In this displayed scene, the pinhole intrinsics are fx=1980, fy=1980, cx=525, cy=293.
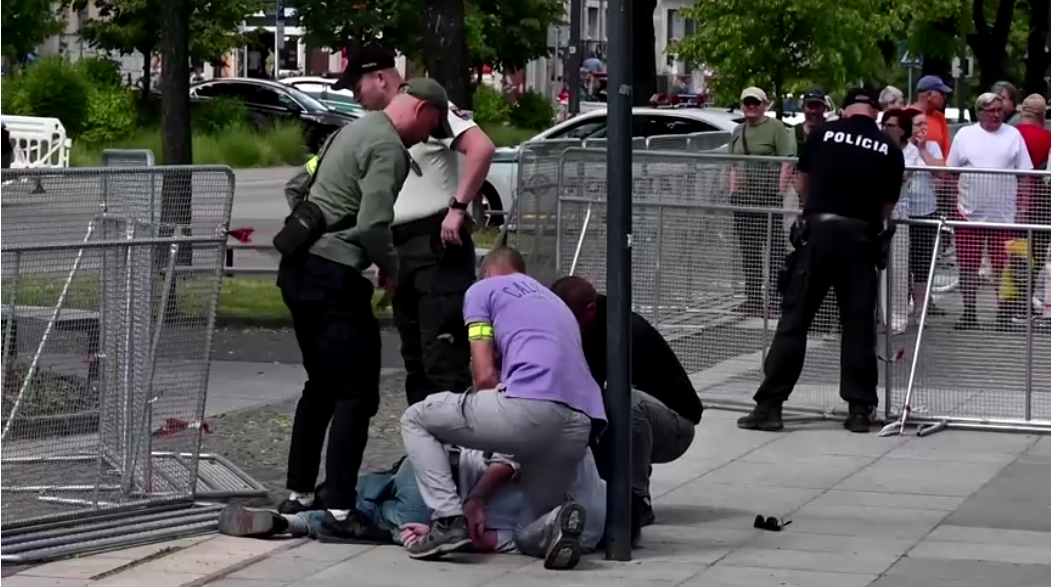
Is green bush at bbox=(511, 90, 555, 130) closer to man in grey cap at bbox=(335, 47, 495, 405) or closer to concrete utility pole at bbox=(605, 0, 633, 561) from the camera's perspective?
man in grey cap at bbox=(335, 47, 495, 405)

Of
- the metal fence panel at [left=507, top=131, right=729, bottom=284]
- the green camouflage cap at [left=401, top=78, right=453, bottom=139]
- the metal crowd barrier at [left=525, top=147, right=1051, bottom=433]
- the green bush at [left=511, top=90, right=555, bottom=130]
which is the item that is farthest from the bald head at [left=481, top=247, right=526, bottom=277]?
the green bush at [left=511, top=90, right=555, bottom=130]

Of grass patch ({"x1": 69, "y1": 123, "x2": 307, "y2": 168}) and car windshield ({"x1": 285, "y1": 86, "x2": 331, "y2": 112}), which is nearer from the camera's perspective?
grass patch ({"x1": 69, "y1": 123, "x2": 307, "y2": 168})

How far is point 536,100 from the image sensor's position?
5234cm

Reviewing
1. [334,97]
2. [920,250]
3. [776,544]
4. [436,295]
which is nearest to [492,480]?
[776,544]

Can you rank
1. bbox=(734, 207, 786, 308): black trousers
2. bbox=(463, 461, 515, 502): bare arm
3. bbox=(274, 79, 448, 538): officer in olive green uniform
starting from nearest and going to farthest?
bbox=(463, 461, 515, 502): bare arm → bbox=(274, 79, 448, 538): officer in olive green uniform → bbox=(734, 207, 786, 308): black trousers

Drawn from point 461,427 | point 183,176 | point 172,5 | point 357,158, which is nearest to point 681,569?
point 461,427

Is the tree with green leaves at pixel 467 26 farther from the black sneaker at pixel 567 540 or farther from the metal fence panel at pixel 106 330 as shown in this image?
the black sneaker at pixel 567 540

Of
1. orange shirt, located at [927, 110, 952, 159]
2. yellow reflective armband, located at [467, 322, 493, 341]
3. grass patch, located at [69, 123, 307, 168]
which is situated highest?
orange shirt, located at [927, 110, 952, 159]

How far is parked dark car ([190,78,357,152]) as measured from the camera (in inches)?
1585

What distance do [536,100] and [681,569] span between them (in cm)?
4547

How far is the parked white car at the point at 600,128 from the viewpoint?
2114cm

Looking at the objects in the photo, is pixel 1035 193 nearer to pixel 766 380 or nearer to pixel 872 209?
pixel 872 209

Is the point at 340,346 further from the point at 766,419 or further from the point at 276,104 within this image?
the point at 276,104

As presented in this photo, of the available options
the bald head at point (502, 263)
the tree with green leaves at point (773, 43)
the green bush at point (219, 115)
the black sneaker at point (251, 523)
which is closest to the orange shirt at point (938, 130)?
the bald head at point (502, 263)
